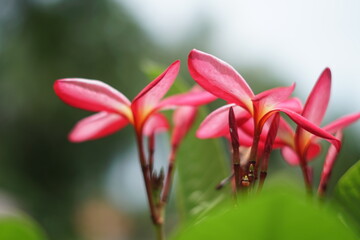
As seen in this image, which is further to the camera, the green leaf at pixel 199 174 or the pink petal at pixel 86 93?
the green leaf at pixel 199 174

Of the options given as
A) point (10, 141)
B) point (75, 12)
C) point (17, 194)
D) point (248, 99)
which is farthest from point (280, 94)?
point (75, 12)

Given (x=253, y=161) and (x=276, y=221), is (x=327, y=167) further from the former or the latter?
(x=276, y=221)

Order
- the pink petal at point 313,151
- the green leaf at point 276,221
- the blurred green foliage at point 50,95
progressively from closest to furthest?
the green leaf at point 276,221, the pink petal at point 313,151, the blurred green foliage at point 50,95

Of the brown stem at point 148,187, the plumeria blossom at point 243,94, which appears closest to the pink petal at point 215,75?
the plumeria blossom at point 243,94

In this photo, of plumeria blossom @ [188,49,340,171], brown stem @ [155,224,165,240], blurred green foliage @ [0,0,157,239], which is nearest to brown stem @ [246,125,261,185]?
plumeria blossom @ [188,49,340,171]

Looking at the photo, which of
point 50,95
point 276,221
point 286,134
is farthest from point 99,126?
point 50,95

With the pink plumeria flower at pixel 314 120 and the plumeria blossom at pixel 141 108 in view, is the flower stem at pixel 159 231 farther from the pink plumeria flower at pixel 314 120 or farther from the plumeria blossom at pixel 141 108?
the pink plumeria flower at pixel 314 120
